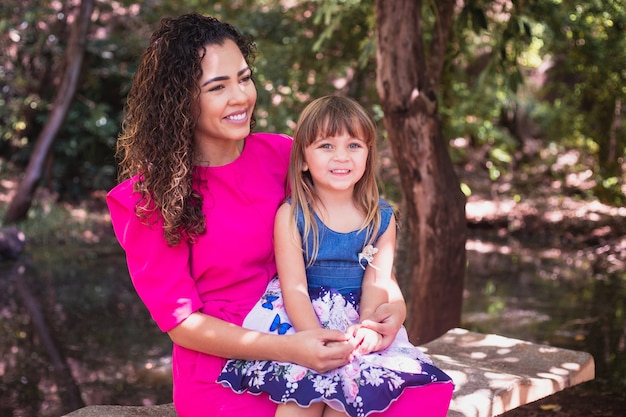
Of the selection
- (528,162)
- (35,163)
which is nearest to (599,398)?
(35,163)

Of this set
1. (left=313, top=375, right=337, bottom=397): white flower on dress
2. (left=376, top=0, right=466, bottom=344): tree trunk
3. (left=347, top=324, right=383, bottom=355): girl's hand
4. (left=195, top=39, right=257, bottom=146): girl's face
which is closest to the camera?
(left=313, top=375, right=337, bottom=397): white flower on dress

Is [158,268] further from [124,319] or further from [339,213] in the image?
[124,319]

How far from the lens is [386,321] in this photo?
246 cm

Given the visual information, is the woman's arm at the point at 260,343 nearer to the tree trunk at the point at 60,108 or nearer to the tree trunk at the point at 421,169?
the tree trunk at the point at 421,169

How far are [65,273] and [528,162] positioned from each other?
788 centimetres

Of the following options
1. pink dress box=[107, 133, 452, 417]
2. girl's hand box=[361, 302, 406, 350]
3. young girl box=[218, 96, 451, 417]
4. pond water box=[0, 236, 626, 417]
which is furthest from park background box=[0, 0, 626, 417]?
girl's hand box=[361, 302, 406, 350]

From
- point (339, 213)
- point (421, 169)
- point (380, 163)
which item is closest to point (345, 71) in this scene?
point (380, 163)

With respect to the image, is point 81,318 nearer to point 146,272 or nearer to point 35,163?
point 35,163

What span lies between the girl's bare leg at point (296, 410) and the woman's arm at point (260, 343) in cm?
11

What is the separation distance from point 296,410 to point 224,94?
92 cm

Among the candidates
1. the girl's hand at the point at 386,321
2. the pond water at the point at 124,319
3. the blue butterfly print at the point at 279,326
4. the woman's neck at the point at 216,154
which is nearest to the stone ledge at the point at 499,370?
the girl's hand at the point at 386,321

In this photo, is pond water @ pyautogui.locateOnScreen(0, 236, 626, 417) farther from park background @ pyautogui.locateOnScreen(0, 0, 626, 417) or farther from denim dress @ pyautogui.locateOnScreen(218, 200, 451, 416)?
denim dress @ pyautogui.locateOnScreen(218, 200, 451, 416)

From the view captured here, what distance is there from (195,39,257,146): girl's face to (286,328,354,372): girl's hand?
627 mm

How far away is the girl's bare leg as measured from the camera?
2240mm
